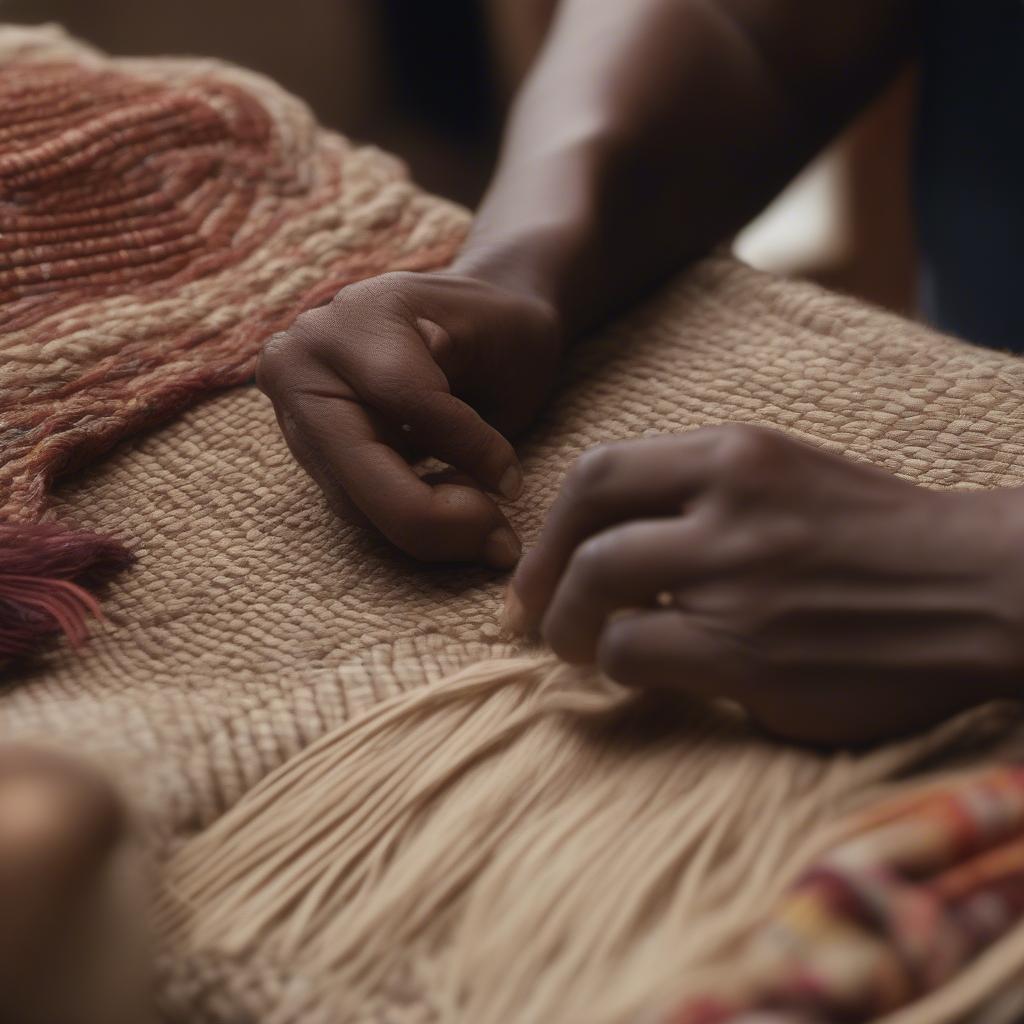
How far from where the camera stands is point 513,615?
46cm

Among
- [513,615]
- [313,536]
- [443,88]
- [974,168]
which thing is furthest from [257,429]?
[443,88]

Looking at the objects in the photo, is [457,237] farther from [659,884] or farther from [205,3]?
[205,3]

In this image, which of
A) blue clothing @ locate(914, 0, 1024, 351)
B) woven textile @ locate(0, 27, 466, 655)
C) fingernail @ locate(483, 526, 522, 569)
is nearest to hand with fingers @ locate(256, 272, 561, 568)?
fingernail @ locate(483, 526, 522, 569)

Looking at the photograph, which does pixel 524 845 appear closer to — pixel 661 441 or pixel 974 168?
pixel 661 441

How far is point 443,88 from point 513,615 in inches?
74.7

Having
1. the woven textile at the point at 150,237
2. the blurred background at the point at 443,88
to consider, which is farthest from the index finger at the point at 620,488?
the blurred background at the point at 443,88

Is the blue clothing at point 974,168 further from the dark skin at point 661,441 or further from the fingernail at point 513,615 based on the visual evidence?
the fingernail at point 513,615

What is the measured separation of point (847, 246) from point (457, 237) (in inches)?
52.4

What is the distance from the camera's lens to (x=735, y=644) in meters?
0.38

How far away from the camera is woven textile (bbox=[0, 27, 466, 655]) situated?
585 millimetres

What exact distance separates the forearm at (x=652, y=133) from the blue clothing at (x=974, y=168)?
0.33 ft

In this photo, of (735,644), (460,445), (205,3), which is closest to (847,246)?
(205,3)

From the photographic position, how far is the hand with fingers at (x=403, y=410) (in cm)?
50

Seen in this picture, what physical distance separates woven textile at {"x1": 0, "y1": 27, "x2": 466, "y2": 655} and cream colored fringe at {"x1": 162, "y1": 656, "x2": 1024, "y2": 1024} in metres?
0.19
